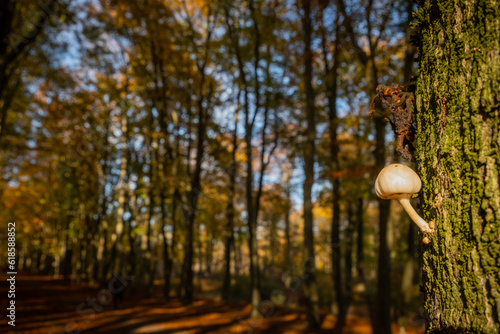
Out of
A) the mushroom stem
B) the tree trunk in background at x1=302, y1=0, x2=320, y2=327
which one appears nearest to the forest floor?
the tree trunk in background at x1=302, y1=0, x2=320, y2=327

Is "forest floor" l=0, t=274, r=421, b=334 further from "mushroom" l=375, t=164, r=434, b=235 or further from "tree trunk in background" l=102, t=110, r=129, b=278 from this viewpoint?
"mushroom" l=375, t=164, r=434, b=235

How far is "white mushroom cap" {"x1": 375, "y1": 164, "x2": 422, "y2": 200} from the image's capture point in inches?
46.6

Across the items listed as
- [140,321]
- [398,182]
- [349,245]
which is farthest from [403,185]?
[349,245]

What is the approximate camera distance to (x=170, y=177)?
12828 mm

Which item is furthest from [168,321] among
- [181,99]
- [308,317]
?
[181,99]

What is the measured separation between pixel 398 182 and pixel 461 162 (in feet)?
0.74

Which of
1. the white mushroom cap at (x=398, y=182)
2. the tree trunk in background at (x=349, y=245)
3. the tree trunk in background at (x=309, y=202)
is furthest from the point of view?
the tree trunk in background at (x=349, y=245)

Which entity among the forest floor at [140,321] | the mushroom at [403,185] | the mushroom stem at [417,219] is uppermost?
the mushroom at [403,185]

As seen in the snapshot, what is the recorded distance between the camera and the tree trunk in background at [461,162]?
986mm

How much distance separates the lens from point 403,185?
1181mm

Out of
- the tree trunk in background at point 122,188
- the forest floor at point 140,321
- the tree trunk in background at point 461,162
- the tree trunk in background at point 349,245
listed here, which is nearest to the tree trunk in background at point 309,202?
the forest floor at point 140,321

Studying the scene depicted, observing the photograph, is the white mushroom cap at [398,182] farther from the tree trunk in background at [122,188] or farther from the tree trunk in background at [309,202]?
the tree trunk in background at [122,188]

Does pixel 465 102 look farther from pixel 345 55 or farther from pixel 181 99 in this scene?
pixel 181 99

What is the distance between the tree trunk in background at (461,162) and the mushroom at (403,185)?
0.20ft
